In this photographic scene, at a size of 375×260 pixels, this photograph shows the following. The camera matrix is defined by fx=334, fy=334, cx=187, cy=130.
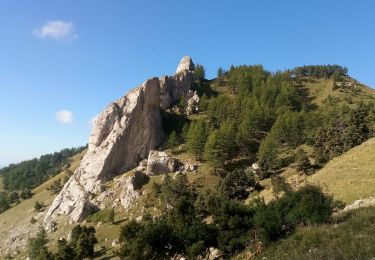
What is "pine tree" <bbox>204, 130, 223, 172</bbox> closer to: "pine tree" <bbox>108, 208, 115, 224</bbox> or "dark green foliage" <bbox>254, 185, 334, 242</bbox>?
"pine tree" <bbox>108, 208, 115, 224</bbox>

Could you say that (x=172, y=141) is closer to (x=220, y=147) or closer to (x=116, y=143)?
(x=116, y=143)

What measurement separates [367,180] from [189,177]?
58.7 m

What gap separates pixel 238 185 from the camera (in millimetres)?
90562

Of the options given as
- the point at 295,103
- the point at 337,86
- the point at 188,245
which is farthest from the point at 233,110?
the point at 188,245

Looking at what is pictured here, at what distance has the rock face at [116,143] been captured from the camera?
122m

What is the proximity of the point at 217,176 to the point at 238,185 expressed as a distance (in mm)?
16559

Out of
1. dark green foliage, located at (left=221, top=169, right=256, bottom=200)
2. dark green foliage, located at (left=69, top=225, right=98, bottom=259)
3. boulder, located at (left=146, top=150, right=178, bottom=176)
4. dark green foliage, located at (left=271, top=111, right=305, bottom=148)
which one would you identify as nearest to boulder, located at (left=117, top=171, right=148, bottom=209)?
boulder, located at (left=146, top=150, right=178, bottom=176)

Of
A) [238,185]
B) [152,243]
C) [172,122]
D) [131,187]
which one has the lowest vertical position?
[152,243]

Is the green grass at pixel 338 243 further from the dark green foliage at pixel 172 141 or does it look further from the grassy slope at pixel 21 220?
the grassy slope at pixel 21 220

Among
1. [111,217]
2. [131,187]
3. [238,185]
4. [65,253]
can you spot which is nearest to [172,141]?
[131,187]

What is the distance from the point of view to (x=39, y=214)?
12750 centimetres

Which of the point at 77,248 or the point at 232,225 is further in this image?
A: the point at 77,248

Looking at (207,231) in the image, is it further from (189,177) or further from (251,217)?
(189,177)

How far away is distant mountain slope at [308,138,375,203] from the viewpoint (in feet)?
171
